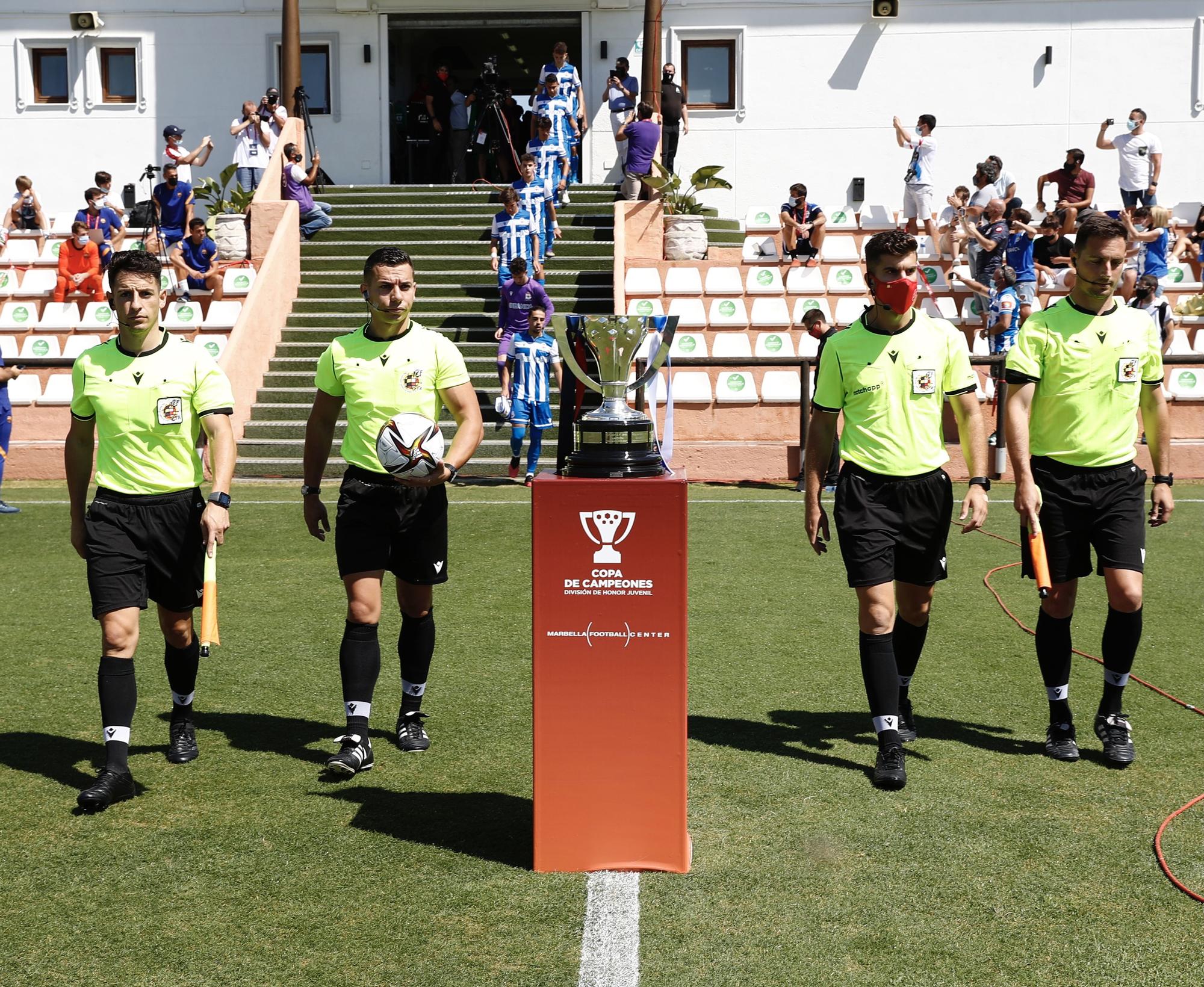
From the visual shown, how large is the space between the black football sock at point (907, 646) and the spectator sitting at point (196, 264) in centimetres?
1274

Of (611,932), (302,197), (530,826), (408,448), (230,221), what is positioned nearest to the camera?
(611,932)

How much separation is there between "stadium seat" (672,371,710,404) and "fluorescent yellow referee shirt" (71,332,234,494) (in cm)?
926

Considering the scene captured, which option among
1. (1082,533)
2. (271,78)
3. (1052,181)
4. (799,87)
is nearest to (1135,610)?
(1082,533)

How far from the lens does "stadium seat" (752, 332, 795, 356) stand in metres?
15.4

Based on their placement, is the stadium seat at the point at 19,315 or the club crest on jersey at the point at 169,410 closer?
the club crest on jersey at the point at 169,410

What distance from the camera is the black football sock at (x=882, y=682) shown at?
4938mm

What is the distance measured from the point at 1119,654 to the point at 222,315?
1273 cm

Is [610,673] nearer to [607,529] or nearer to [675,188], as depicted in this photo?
[607,529]

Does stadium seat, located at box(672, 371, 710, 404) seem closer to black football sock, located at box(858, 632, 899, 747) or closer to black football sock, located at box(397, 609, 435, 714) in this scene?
black football sock, located at box(397, 609, 435, 714)

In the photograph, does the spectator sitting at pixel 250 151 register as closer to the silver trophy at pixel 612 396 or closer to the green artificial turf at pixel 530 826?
the green artificial turf at pixel 530 826

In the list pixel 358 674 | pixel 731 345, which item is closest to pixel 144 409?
pixel 358 674

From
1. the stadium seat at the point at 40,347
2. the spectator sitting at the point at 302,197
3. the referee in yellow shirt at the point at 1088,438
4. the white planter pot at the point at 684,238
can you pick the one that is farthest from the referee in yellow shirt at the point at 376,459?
the spectator sitting at the point at 302,197

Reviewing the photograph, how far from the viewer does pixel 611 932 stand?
3609mm

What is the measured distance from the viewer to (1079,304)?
5.16 meters
